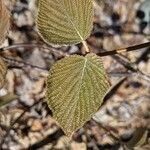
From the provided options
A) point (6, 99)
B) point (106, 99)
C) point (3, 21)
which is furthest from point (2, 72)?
point (106, 99)

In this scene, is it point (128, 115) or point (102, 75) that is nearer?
point (102, 75)

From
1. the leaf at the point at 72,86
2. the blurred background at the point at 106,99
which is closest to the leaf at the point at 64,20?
the leaf at the point at 72,86

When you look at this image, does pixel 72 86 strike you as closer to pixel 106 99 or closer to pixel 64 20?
pixel 64 20

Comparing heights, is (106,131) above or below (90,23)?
below

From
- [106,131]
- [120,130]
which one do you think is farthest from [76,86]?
[120,130]

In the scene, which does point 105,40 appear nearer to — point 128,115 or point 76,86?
point 128,115

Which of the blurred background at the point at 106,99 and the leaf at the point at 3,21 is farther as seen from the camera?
the blurred background at the point at 106,99

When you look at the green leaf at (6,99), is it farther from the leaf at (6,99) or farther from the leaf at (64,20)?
the leaf at (64,20)

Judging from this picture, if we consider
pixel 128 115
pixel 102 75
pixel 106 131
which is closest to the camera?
pixel 102 75
